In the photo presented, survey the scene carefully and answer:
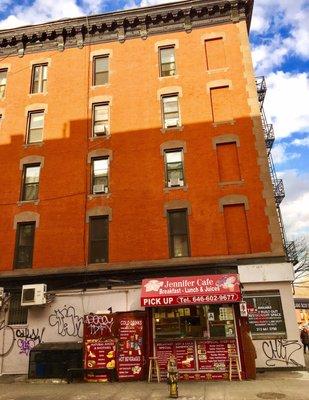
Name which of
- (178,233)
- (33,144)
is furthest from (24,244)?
(178,233)

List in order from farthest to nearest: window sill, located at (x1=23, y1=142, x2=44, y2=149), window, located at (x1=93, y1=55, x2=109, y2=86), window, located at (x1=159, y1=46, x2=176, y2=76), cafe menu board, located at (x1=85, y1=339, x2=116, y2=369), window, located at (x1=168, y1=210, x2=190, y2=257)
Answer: window, located at (x1=93, y1=55, x2=109, y2=86) → window, located at (x1=159, y1=46, x2=176, y2=76) → window sill, located at (x1=23, y1=142, x2=44, y2=149) → window, located at (x1=168, y1=210, x2=190, y2=257) → cafe menu board, located at (x1=85, y1=339, x2=116, y2=369)

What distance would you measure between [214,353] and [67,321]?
21.7 feet

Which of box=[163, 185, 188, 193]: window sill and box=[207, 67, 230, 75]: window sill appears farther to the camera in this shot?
box=[207, 67, 230, 75]: window sill

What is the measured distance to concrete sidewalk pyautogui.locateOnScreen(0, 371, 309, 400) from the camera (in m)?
10.3

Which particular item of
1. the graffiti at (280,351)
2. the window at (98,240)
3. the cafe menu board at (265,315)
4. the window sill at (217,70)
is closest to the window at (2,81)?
the window at (98,240)

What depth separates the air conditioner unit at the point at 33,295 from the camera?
15.6 metres

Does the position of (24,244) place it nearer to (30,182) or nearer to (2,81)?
(30,182)

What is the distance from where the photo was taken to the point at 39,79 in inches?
835

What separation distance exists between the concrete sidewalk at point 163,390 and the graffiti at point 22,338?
8.38 ft

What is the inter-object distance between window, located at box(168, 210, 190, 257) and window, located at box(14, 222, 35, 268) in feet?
22.3

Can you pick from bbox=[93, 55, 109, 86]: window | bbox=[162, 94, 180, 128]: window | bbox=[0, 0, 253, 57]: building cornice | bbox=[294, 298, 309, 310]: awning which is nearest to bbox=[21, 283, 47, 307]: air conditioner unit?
bbox=[162, 94, 180, 128]: window

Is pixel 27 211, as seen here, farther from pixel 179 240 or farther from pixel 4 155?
pixel 179 240

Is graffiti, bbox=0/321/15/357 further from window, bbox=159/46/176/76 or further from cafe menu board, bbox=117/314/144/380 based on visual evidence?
window, bbox=159/46/176/76

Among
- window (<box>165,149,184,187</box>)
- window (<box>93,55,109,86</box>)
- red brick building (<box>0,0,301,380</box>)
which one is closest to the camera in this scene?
red brick building (<box>0,0,301,380</box>)
